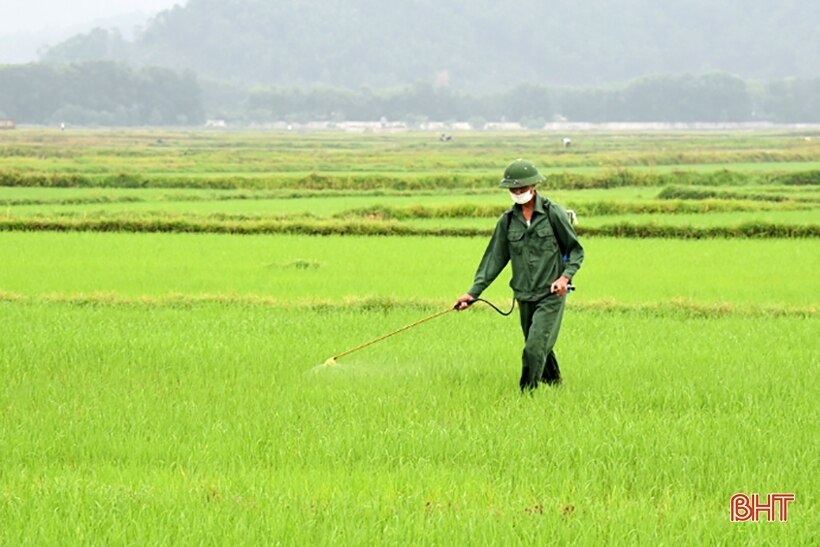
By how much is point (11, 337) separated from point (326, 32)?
181384 mm

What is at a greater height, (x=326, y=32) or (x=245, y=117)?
(x=326, y=32)

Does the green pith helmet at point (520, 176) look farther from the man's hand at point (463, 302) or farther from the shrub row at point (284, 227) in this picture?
the shrub row at point (284, 227)

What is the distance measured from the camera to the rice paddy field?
4.03 meters

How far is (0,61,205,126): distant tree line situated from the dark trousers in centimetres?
10733

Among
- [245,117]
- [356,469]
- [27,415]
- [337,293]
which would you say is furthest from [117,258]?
[245,117]

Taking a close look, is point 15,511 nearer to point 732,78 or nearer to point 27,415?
point 27,415

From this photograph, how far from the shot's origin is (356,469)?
15.5 feet

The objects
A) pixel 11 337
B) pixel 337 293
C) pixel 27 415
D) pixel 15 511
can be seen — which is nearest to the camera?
pixel 15 511

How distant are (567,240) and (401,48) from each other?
183654 millimetres

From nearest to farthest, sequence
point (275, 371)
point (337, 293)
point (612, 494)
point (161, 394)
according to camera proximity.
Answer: point (612, 494)
point (161, 394)
point (275, 371)
point (337, 293)

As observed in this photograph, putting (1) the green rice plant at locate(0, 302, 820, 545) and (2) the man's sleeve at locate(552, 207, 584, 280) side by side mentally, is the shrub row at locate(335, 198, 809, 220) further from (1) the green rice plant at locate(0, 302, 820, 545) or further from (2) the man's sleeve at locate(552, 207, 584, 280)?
(2) the man's sleeve at locate(552, 207, 584, 280)

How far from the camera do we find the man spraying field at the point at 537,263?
244 inches

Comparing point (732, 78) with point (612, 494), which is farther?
point (732, 78)

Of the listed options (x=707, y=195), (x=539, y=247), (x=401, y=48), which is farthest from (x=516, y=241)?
(x=401, y=48)
